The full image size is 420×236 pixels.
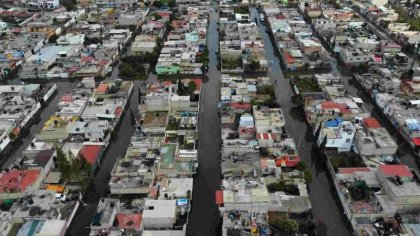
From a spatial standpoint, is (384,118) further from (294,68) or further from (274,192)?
(274,192)

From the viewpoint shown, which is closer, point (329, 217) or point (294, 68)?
point (329, 217)

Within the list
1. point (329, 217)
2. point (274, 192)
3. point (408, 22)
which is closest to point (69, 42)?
point (274, 192)

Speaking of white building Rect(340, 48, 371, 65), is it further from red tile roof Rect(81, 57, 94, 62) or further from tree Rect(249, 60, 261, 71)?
red tile roof Rect(81, 57, 94, 62)

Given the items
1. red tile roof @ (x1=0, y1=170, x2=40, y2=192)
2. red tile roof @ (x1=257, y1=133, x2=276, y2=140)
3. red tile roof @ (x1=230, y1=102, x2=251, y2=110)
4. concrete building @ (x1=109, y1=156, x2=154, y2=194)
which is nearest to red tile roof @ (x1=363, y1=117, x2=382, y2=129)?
red tile roof @ (x1=257, y1=133, x2=276, y2=140)

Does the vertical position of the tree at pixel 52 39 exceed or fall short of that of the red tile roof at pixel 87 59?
it exceeds it

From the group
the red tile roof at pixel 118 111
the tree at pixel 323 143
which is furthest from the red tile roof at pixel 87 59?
the tree at pixel 323 143

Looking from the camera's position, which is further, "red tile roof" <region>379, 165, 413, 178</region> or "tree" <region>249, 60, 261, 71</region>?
"tree" <region>249, 60, 261, 71</region>

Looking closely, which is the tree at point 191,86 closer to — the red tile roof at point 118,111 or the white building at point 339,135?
the red tile roof at point 118,111
